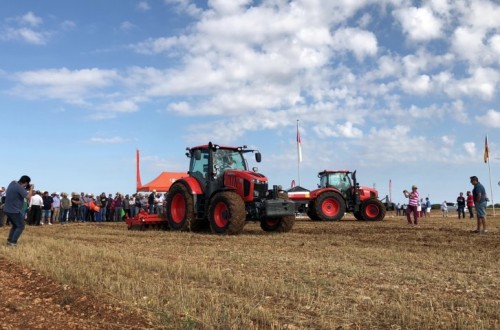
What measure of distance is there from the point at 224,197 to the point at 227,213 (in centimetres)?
43

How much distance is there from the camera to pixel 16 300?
5102mm

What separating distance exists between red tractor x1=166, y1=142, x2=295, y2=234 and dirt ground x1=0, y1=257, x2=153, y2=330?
6746mm

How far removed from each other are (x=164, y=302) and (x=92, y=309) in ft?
2.20

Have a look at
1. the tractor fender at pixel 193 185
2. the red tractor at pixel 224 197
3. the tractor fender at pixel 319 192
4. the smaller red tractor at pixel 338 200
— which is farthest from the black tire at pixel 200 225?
the tractor fender at pixel 319 192

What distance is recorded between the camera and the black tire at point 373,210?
20453 millimetres

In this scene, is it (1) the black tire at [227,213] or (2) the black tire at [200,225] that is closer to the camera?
(1) the black tire at [227,213]

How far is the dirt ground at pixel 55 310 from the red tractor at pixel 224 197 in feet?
22.1

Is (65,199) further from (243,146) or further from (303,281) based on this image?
(303,281)

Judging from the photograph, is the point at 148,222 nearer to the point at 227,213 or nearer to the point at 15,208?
the point at 227,213

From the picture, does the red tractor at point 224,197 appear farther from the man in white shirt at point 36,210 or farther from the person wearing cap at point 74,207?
the person wearing cap at point 74,207

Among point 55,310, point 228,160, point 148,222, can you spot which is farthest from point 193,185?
point 55,310

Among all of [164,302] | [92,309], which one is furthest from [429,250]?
[92,309]

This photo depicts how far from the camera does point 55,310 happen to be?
475 centimetres

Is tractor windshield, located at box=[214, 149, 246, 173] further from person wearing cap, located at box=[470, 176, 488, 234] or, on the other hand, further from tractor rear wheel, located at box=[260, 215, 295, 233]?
person wearing cap, located at box=[470, 176, 488, 234]
